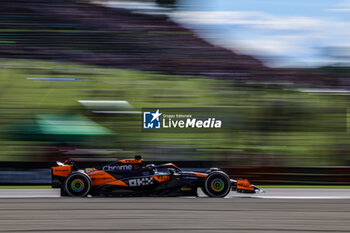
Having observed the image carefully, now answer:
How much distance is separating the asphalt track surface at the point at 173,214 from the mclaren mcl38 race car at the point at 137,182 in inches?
10.3

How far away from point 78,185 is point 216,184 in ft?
8.11

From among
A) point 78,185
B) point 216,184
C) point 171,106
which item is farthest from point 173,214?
point 171,106

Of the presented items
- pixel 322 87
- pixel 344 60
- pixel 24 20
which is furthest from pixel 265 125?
pixel 24 20

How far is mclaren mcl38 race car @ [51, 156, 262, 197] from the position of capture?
775cm

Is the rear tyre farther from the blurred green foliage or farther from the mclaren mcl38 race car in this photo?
the blurred green foliage

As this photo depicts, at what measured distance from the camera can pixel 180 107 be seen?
17094 millimetres

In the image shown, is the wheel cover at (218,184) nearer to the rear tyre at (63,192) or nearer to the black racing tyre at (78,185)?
the black racing tyre at (78,185)

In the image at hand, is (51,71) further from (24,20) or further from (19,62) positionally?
(24,20)

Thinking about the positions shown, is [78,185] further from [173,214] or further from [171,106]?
[171,106]

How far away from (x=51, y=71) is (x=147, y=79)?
4.35 metres

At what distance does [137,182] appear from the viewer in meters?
7.75

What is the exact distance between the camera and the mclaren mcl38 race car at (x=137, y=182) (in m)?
7.75

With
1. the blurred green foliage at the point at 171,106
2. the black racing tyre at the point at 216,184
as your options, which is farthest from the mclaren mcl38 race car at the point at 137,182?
the blurred green foliage at the point at 171,106

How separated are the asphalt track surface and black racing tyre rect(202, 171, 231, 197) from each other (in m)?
0.21
